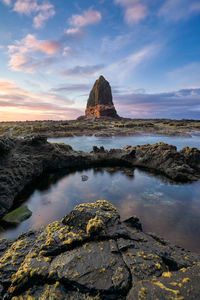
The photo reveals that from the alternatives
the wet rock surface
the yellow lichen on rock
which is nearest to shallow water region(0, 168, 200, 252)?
the wet rock surface

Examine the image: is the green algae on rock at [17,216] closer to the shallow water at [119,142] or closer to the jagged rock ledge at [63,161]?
the jagged rock ledge at [63,161]

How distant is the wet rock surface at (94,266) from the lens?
13.1 ft

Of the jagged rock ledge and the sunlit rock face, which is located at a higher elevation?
the sunlit rock face

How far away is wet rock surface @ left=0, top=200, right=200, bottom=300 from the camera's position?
4.01 meters

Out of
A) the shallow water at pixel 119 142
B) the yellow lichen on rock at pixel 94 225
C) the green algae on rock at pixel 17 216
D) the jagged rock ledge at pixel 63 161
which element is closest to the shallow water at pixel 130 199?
the green algae on rock at pixel 17 216

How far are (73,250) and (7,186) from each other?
8.92 meters

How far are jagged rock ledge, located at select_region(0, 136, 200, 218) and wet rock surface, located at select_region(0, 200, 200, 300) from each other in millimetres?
6523

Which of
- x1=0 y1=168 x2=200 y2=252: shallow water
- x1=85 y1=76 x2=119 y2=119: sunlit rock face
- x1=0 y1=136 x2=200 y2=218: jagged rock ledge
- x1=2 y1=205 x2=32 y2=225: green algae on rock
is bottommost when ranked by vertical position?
x1=0 y1=168 x2=200 y2=252: shallow water

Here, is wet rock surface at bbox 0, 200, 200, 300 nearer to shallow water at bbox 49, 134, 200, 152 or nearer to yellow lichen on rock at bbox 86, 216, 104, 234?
yellow lichen on rock at bbox 86, 216, 104, 234

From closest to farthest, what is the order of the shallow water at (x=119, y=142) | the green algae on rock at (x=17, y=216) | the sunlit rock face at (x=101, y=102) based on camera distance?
1. the green algae on rock at (x=17, y=216)
2. the shallow water at (x=119, y=142)
3. the sunlit rock face at (x=101, y=102)

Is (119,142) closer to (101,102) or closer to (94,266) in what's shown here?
(94,266)

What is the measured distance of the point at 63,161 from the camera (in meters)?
20.5

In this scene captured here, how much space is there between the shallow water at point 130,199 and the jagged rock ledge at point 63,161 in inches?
58.9

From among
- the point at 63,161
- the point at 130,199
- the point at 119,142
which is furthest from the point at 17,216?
the point at 119,142
